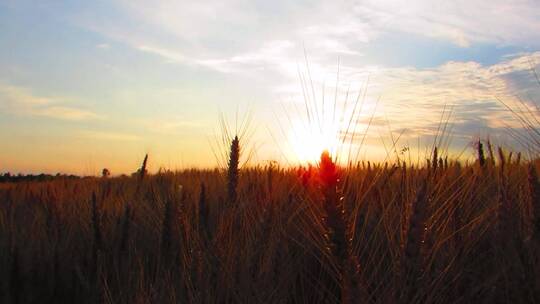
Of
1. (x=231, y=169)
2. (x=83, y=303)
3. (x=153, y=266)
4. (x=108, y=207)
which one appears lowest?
(x=83, y=303)

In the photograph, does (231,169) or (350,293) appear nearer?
(350,293)

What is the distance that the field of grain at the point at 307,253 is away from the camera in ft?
4.51

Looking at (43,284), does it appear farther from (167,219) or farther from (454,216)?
(454,216)

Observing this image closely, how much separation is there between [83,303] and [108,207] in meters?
1.32

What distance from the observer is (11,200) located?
489 centimetres

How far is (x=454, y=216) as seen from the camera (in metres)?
2.22

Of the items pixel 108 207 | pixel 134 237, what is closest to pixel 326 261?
pixel 134 237

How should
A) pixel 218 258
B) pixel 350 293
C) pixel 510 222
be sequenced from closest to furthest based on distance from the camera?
pixel 350 293, pixel 218 258, pixel 510 222

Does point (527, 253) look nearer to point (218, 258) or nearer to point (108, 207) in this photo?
point (218, 258)

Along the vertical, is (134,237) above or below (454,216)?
below

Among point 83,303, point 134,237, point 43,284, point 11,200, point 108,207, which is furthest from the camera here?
point 11,200

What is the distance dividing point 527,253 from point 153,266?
158 cm

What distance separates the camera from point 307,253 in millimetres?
2467

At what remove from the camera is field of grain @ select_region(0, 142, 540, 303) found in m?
1.38
